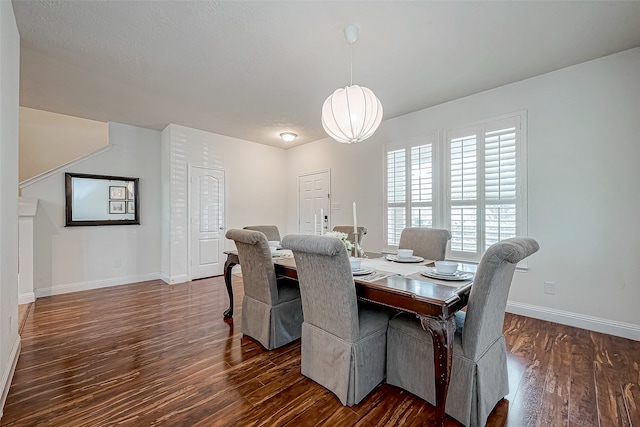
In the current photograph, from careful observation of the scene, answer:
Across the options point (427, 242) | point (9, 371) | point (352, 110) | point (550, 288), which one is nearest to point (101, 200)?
point (9, 371)

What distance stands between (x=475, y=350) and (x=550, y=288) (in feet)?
7.48

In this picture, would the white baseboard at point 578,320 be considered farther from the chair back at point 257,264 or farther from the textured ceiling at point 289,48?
the chair back at point 257,264

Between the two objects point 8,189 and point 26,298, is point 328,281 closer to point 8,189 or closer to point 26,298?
point 8,189

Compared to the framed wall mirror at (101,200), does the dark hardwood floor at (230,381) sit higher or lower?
lower

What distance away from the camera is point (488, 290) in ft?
4.80

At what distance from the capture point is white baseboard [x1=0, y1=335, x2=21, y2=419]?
1792 mm

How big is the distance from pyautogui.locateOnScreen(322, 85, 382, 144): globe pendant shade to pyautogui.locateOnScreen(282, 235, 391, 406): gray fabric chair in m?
1.16

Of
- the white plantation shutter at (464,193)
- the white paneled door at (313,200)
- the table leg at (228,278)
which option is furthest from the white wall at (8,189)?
the white plantation shutter at (464,193)

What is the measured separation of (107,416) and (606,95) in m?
4.81

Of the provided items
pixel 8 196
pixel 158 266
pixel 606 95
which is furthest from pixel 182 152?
pixel 606 95

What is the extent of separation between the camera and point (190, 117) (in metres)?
4.43

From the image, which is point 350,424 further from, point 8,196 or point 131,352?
point 8,196

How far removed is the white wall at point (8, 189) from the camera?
71.9 inches

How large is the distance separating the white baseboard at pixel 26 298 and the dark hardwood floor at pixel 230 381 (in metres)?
0.91
